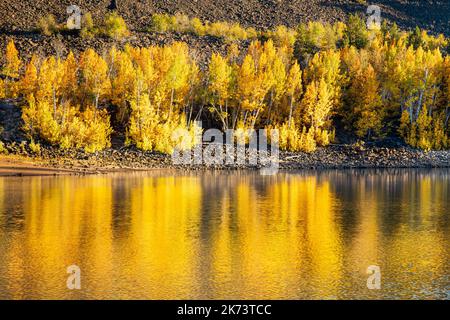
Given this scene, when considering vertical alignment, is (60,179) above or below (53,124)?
below

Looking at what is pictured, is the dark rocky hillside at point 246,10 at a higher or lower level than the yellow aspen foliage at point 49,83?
higher

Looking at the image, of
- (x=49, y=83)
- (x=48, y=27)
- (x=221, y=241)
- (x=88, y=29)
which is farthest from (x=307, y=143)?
(x=48, y=27)

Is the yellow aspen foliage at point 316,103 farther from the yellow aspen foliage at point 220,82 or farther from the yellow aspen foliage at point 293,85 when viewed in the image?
the yellow aspen foliage at point 220,82

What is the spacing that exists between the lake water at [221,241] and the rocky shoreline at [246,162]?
505 inches

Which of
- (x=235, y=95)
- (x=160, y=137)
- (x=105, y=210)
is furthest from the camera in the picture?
(x=235, y=95)

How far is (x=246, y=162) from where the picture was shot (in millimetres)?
68750

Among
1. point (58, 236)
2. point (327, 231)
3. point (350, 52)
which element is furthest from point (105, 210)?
point (350, 52)

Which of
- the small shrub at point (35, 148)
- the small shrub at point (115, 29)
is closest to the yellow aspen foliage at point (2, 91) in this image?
the small shrub at point (35, 148)

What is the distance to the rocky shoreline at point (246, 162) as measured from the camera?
6175 cm

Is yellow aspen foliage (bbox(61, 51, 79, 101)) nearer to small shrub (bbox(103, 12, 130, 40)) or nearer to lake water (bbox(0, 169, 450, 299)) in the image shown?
lake water (bbox(0, 169, 450, 299))

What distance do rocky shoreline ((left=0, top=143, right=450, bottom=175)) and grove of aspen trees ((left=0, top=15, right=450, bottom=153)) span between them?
140 cm

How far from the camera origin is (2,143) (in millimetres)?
62594
